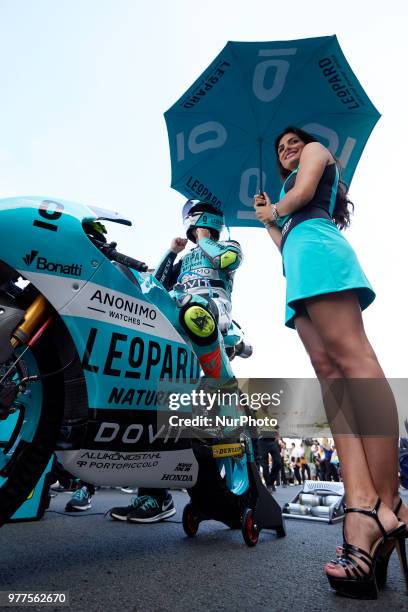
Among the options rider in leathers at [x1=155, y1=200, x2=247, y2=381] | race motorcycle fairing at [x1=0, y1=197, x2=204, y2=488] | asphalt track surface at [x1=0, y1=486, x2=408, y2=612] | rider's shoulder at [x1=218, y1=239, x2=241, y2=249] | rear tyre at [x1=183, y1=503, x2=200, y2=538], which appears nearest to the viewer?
asphalt track surface at [x1=0, y1=486, x2=408, y2=612]

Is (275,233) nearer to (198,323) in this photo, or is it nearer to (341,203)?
(341,203)

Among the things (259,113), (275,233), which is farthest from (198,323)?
(259,113)

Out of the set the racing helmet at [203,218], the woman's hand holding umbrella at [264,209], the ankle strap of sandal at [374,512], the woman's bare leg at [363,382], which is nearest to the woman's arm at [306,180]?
the woman's hand holding umbrella at [264,209]

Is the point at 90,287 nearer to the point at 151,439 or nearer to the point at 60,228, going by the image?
the point at 60,228

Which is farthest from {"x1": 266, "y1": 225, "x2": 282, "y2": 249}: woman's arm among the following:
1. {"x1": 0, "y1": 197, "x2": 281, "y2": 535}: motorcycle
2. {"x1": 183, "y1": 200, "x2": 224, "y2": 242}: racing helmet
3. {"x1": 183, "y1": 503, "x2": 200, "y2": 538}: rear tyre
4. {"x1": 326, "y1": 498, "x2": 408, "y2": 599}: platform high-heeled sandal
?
{"x1": 183, "y1": 200, "x2": 224, "y2": 242}: racing helmet

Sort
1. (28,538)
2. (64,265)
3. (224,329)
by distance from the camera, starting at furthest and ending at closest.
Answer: (224,329) → (28,538) → (64,265)

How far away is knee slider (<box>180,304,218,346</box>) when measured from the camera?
2096 mm

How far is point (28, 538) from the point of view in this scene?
7.74ft

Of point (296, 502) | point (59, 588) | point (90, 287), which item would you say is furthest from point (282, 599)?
point (296, 502)

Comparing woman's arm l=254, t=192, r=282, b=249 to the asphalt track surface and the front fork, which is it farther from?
the asphalt track surface

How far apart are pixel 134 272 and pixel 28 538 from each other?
1.57m

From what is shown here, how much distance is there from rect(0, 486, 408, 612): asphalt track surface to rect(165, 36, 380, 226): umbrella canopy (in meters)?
2.32

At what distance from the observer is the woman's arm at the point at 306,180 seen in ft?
5.75

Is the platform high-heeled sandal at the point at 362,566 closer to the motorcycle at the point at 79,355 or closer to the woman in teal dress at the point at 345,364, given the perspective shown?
the woman in teal dress at the point at 345,364
